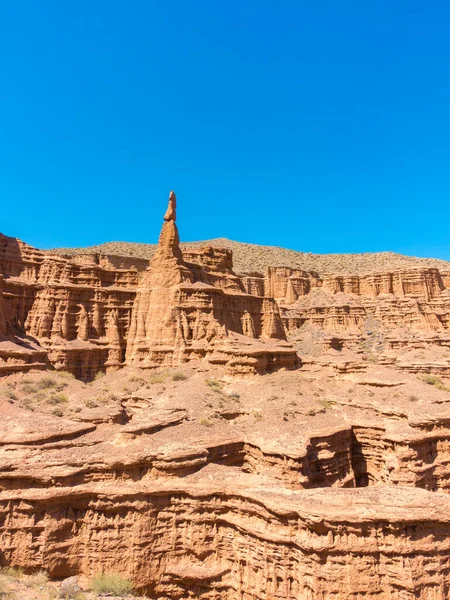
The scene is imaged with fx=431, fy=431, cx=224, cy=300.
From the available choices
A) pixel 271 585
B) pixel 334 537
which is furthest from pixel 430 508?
pixel 271 585

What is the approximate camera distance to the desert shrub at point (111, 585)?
14.4 meters

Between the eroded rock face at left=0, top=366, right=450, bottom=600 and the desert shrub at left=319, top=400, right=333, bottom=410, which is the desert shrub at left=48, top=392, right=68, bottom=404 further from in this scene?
the desert shrub at left=319, top=400, right=333, bottom=410

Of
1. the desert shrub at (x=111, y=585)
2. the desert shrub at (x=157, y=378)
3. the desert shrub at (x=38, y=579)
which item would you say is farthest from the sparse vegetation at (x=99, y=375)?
the desert shrub at (x=111, y=585)

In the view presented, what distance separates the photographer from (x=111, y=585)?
48.1ft

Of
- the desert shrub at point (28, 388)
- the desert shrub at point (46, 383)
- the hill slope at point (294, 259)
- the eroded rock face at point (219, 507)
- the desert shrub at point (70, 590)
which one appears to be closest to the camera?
the desert shrub at point (70, 590)

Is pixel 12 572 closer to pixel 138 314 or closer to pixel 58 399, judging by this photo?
pixel 58 399

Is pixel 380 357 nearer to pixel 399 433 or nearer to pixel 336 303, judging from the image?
pixel 336 303

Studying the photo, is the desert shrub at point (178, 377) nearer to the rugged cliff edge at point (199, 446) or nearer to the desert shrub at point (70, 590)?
the rugged cliff edge at point (199, 446)

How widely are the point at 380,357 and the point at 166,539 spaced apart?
50559 mm

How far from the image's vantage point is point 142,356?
125 ft

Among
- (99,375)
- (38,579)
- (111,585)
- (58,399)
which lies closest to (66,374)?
(99,375)

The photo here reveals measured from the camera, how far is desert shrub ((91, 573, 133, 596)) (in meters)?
14.4

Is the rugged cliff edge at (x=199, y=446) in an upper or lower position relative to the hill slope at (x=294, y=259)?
lower

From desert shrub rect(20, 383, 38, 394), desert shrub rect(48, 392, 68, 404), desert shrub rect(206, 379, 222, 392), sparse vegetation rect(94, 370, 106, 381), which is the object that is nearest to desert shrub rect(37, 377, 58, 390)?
desert shrub rect(20, 383, 38, 394)
